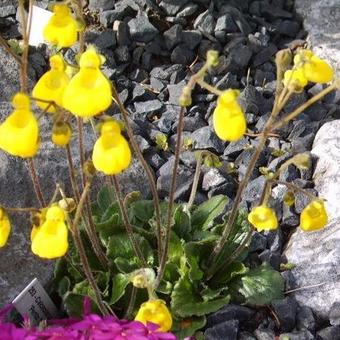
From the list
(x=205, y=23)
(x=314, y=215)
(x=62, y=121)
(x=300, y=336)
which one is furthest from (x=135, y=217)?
(x=205, y=23)

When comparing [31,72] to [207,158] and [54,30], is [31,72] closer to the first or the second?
[207,158]

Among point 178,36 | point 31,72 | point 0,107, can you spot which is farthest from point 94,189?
point 178,36

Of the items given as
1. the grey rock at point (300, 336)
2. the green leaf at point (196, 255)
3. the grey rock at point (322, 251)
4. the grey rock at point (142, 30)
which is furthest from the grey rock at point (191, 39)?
the grey rock at point (300, 336)

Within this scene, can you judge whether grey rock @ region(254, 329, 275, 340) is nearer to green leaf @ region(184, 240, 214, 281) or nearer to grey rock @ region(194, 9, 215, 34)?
green leaf @ region(184, 240, 214, 281)

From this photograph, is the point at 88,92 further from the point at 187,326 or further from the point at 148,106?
the point at 148,106

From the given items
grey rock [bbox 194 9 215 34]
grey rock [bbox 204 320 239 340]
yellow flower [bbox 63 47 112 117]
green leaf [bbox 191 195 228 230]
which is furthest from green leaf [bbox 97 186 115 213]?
grey rock [bbox 194 9 215 34]

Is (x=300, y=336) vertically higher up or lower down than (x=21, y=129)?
lower down
